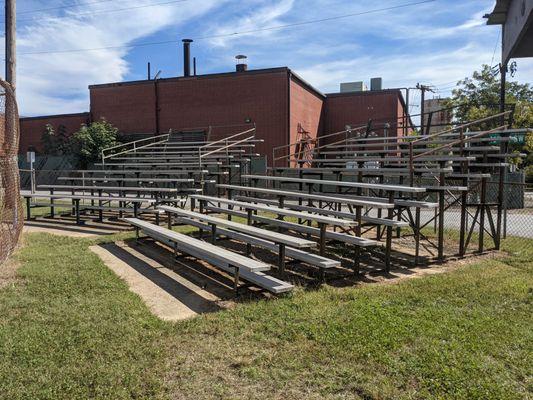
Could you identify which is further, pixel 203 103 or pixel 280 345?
pixel 203 103

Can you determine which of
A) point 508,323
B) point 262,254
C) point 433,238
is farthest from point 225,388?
point 433,238

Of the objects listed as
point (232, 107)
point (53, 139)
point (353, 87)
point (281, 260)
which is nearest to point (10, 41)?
point (281, 260)

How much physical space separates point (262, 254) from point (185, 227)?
Result: 10.6 feet

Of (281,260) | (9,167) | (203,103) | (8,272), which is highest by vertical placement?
(203,103)

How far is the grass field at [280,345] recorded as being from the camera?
3004 mm

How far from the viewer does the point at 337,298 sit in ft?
16.3

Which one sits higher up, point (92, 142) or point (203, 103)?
point (203, 103)

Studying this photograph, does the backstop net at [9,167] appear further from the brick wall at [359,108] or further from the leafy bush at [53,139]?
the leafy bush at [53,139]

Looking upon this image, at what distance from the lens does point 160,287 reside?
5551 millimetres

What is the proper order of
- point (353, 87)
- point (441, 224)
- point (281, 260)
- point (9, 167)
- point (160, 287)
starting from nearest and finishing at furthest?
point (281, 260)
point (160, 287)
point (9, 167)
point (441, 224)
point (353, 87)

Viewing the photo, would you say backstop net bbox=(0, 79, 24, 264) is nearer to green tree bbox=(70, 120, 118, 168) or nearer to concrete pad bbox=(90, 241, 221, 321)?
concrete pad bbox=(90, 241, 221, 321)

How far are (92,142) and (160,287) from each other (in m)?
21.2

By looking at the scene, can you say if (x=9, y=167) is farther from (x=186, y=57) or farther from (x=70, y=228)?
Answer: (x=186, y=57)

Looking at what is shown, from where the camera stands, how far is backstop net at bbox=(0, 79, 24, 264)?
20.5 ft
